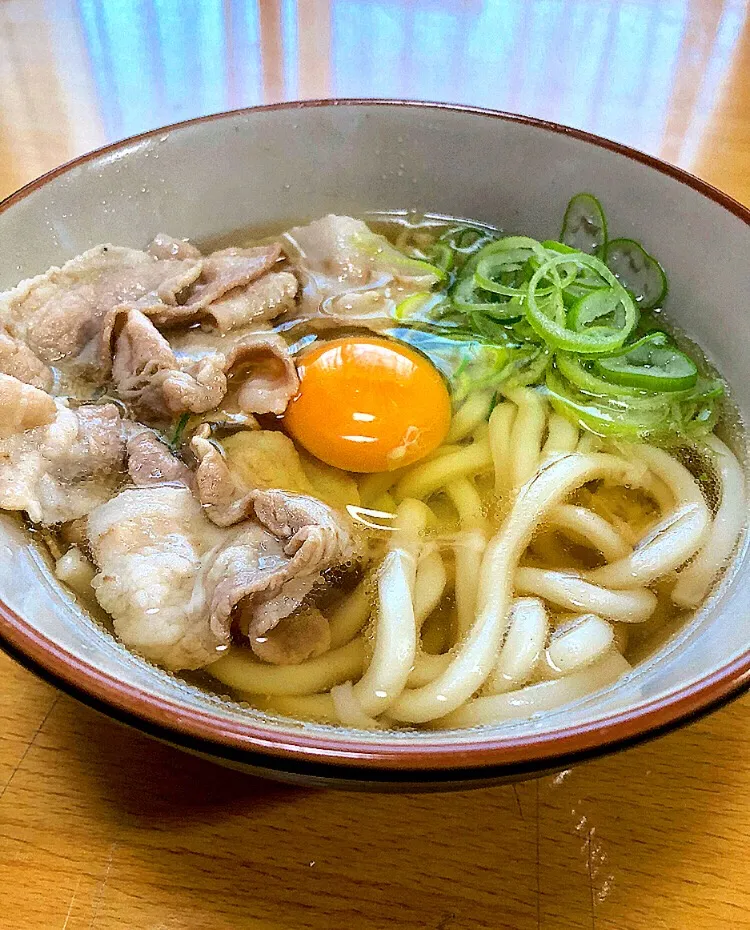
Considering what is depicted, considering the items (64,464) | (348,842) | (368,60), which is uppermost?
(368,60)

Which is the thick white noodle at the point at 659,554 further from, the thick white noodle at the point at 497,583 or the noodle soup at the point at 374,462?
the thick white noodle at the point at 497,583

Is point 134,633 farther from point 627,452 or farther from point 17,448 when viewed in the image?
point 627,452

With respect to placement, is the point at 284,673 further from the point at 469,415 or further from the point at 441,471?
the point at 469,415

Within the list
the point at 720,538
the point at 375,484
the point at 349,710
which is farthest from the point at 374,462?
the point at 720,538

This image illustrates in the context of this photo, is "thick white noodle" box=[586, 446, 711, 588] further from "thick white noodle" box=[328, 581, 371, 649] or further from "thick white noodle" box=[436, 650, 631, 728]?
"thick white noodle" box=[328, 581, 371, 649]

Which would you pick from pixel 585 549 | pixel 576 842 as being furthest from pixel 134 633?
pixel 585 549

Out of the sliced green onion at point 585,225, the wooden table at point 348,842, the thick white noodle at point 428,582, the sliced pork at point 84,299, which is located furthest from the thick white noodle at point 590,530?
the sliced pork at point 84,299
